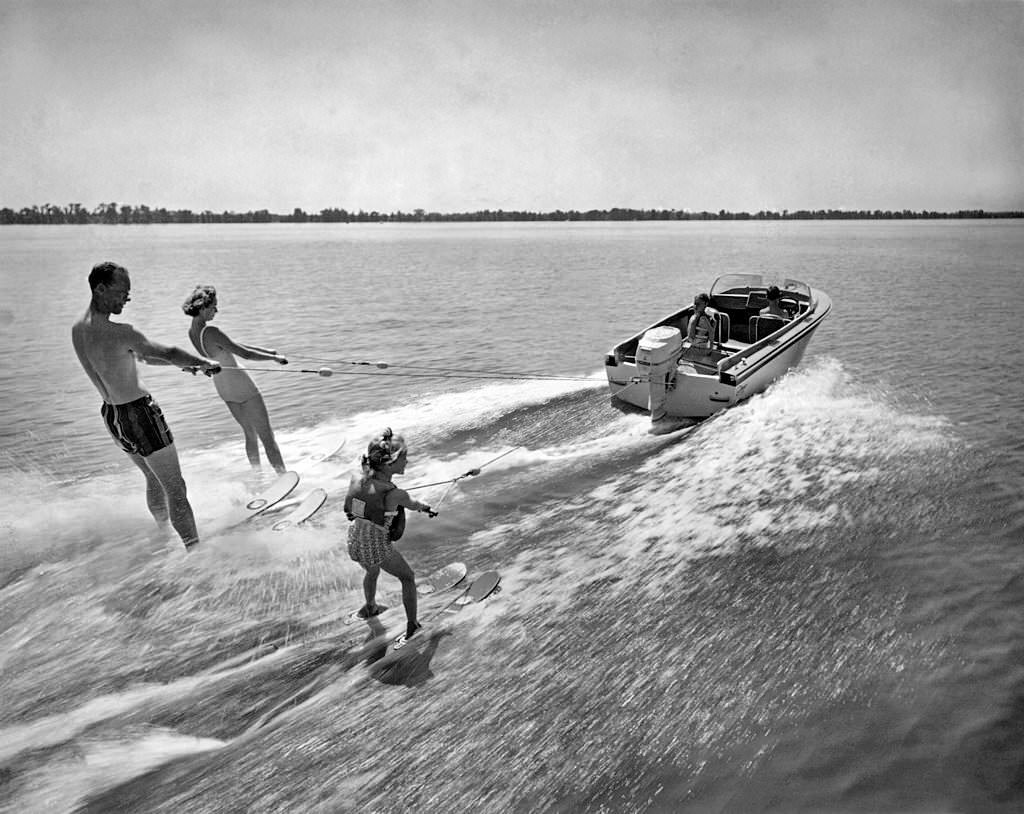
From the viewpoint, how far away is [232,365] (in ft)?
23.5

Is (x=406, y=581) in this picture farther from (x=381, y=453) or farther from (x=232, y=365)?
(x=232, y=365)

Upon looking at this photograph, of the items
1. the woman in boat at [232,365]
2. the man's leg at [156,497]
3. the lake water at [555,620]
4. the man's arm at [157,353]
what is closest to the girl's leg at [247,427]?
the woman in boat at [232,365]

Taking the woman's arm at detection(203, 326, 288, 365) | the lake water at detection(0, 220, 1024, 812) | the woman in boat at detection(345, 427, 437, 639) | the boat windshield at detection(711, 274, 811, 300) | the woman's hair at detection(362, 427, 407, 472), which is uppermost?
the boat windshield at detection(711, 274, 811, 300)

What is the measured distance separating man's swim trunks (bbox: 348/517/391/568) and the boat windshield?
12740 millimetres

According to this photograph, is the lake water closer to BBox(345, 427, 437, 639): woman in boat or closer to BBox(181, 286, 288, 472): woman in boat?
BBox(181, 286, 288, 472): woman in boat

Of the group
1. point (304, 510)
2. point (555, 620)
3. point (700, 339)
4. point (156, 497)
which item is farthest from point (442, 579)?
point (700, 339)

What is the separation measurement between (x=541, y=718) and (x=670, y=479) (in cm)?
431

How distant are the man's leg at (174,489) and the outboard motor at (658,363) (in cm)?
655

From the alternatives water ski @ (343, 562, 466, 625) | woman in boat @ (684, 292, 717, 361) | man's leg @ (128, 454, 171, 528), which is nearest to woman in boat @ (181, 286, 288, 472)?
man's leg @ (128, 454, 171, 528)

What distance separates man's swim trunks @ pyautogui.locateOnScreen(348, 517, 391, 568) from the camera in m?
4.50

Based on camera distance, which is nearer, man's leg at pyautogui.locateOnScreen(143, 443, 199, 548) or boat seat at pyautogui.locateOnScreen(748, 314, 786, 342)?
man's leg at pyautogui.locateOnScreen(143, 443, 199, 548)

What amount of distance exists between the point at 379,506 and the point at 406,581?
66cm

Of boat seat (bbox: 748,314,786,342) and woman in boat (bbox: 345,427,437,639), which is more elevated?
boat seat (bbox: 748,314,786,342)

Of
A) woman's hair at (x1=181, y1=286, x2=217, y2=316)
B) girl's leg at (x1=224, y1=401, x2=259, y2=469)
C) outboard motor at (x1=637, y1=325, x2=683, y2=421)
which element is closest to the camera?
woman's hair at (x1=181, y1=286, x2=217, y2=316)
